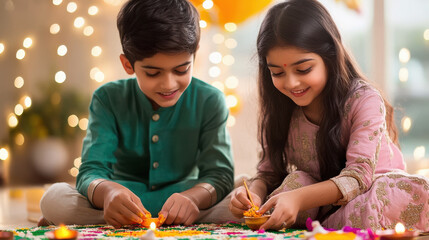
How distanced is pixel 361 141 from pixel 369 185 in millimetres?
128

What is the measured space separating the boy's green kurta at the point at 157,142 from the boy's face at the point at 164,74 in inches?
6.2

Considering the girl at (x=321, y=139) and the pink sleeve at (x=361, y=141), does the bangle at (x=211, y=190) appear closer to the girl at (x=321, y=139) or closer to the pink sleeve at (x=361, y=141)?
the girl at (x=321, y=139)

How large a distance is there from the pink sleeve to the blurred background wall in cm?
153

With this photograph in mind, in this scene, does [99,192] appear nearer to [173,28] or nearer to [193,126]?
[193,126]

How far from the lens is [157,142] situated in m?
1.95

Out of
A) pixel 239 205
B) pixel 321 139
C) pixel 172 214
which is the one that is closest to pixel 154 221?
pixel 172 214

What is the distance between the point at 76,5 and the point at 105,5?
217 millimetres

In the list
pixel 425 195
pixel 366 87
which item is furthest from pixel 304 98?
pixel 425 195

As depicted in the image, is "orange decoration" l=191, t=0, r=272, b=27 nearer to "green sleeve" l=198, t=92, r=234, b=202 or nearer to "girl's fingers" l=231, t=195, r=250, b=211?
"green sleeve" l=198, t=92, r=234, b=202

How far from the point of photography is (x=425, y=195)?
151 cm

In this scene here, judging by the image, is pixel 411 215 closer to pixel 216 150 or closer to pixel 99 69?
pixel 216 150

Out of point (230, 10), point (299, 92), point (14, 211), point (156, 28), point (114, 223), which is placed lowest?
point (14, 211)

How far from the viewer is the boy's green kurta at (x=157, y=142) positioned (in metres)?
1.91

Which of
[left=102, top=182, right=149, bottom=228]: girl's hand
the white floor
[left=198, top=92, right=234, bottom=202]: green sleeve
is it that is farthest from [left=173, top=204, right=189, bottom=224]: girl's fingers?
the white floor
